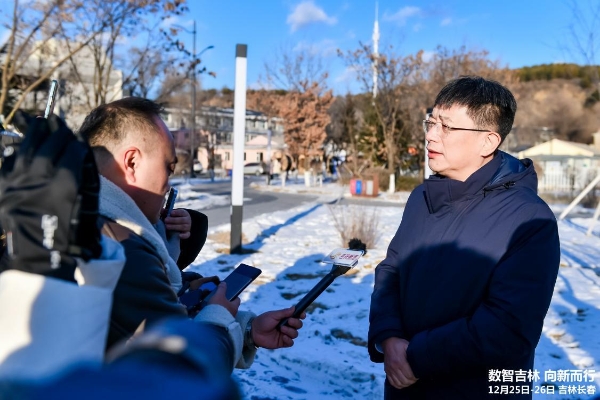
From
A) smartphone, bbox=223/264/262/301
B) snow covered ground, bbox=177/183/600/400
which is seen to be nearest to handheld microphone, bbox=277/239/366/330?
smartphone, bbox=223/264/262/301

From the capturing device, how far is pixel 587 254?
898 centimetres

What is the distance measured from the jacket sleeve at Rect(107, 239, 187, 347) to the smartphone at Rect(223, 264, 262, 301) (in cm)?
64

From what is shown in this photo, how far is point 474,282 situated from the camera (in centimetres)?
195

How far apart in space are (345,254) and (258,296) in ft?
13.7

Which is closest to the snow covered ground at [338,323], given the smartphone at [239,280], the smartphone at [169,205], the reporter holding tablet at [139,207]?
the smartphone at [169,205]

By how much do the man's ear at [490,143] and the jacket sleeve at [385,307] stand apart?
539 mm

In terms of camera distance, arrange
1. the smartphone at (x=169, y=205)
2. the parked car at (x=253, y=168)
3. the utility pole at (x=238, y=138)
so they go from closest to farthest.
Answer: the smartphone at (x=169, y=205), the utility pole at (x=238, y=138), the parked car at (x=253, y=168)

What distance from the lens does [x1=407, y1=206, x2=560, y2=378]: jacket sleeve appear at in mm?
1820

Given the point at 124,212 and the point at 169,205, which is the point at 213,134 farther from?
the point at 124,212

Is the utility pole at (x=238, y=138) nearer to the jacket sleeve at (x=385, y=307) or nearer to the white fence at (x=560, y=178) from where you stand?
the jacket sleeve at (x=385, y=307)

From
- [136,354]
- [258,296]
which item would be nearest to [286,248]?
[258,296]

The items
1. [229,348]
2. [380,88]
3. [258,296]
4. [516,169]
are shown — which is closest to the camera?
[229,348]

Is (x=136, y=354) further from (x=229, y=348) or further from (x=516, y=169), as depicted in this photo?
(x=516, y=169)

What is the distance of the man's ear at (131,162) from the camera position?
56.8 inches
